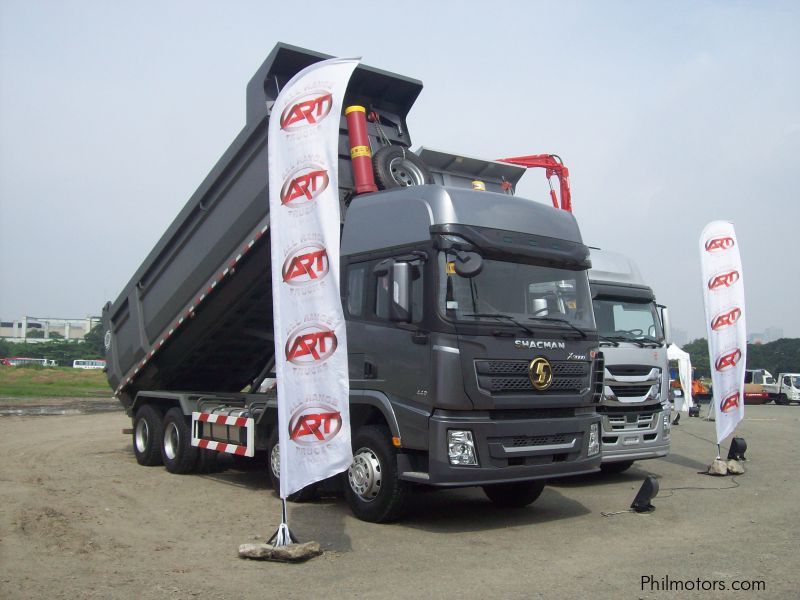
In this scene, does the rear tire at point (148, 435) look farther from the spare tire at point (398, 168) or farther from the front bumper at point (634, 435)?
the front bumper at point (634, 435)

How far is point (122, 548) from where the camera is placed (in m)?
6.00

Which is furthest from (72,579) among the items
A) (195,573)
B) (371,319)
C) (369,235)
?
(369,235)

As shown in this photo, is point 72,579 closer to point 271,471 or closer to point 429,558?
point 429,558

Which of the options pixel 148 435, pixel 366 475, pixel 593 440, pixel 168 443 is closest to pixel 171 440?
pixel 168 443

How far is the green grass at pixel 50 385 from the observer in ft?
106

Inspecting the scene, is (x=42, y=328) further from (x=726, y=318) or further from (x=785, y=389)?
(x=726, y=318)

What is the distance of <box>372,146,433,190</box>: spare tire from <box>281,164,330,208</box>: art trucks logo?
2.17m

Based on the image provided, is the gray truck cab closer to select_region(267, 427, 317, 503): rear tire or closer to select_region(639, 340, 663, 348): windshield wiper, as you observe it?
select_region(267, 427, 317, 503): rear tire

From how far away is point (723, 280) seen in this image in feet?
36.1

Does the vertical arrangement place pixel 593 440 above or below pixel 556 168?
below

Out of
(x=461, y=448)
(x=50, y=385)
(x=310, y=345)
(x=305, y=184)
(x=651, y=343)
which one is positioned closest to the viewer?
(x=310, y=345)

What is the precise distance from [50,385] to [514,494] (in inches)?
1506

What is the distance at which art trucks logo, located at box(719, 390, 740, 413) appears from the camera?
10.7m

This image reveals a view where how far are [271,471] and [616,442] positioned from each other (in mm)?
4379
